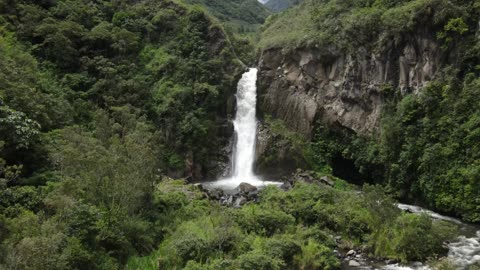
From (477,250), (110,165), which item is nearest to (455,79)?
(477,250)

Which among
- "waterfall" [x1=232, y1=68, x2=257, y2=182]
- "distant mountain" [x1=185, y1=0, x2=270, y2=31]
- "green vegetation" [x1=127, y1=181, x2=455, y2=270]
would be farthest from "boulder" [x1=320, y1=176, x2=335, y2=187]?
"distant mountain" [x1=185, y1=0, x2=270, y2=31]

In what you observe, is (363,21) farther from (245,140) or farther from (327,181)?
(245,140)

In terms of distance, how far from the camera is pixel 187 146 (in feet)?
125

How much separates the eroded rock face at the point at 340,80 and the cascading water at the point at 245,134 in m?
1.17

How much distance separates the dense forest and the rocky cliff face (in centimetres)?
97

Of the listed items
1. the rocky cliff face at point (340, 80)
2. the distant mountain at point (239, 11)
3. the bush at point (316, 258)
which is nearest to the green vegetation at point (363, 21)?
the rocky cliff face at point (340, 80)

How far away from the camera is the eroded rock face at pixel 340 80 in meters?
31.0

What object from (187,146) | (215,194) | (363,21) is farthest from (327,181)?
(363,21)

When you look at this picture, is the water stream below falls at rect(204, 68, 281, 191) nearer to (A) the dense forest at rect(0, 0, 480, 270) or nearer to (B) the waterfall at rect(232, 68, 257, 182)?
(B) the waterfall at rect(232, 68, 257, 182)

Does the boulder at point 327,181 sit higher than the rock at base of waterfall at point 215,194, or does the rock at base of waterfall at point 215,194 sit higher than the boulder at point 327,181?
the boulder at point 327,181

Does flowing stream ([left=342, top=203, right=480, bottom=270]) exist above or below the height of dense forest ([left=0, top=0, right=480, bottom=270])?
below

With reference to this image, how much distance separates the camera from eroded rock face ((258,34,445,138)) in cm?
3100

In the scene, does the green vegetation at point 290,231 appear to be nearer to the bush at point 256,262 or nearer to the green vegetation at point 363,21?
the bush at point 256,262

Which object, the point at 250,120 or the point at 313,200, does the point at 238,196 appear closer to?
the point at 313,200
